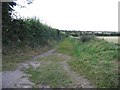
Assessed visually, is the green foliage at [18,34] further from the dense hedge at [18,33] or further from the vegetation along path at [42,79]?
the vegetation along path at [42,79]

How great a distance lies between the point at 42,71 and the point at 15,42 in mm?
7407

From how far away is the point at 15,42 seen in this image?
1652cm

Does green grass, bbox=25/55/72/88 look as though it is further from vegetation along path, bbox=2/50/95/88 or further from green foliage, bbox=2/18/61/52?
green foliage, bbox=2/18/61/52

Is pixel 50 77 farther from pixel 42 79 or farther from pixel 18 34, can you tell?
pixel 18 34

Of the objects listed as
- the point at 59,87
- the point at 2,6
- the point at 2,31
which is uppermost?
the point at 2,6

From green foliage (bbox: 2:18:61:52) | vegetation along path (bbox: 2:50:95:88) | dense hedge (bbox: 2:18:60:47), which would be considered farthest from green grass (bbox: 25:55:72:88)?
dense hedge (bbox: 2:18:60:47)

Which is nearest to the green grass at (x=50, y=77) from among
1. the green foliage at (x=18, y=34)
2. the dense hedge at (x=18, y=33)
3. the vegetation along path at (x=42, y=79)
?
the vegetation along path at (x=42, y=79)

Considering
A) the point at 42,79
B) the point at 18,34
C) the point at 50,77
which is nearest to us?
the point at 42,79

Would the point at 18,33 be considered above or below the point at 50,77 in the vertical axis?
above

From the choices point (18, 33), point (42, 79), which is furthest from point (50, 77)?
point (18, 33)

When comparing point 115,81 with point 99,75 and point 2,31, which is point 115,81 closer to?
point 99,75

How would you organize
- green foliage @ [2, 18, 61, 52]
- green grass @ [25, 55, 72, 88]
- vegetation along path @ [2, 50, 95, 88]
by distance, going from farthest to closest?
green foliage @ [2, 18, 61, 52] → green grass @ [25, 55, 72, 88] → vegetation along path @ [2, 50, 95, 88]

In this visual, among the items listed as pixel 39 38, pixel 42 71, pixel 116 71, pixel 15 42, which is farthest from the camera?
pixel 39 38

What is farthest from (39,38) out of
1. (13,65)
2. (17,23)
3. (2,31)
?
(13,65)
